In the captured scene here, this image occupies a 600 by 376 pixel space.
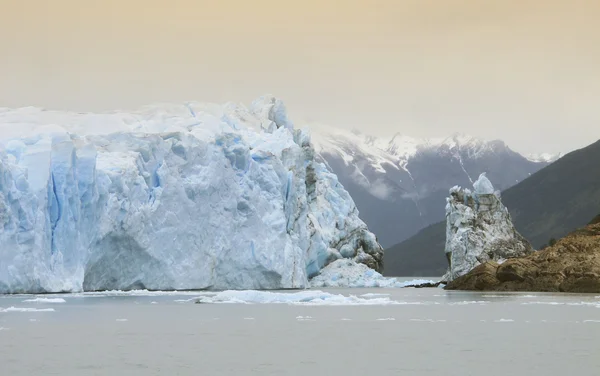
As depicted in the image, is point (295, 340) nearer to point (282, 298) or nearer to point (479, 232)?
point (282, 298)

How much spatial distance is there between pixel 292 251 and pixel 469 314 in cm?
2564

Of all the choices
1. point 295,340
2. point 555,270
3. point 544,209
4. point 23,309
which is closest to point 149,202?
point 23,309

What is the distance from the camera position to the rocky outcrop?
55.9 meters

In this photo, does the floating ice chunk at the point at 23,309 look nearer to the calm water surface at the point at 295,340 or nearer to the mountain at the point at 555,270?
the calm water surface at the point at 295,340

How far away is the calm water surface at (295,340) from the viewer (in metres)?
20.1

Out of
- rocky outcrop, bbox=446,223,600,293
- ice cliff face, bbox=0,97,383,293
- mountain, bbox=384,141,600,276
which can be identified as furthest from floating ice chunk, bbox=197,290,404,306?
mountain, bbox=384,141,600,276

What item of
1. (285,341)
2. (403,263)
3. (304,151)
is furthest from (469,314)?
(403,263)

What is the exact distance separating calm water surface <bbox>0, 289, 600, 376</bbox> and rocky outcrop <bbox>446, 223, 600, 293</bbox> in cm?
1651

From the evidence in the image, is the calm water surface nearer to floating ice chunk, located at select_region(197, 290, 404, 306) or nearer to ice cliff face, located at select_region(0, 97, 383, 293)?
floating ice chunk, located at select_region(197, 290, 404, 306)

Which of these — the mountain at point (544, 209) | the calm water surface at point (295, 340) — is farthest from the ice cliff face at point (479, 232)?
the mountain at point (544, 209)

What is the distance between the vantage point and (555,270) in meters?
58.0

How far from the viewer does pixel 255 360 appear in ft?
70.1

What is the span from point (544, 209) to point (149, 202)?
109141mm

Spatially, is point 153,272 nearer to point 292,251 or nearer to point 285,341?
point 292,251
